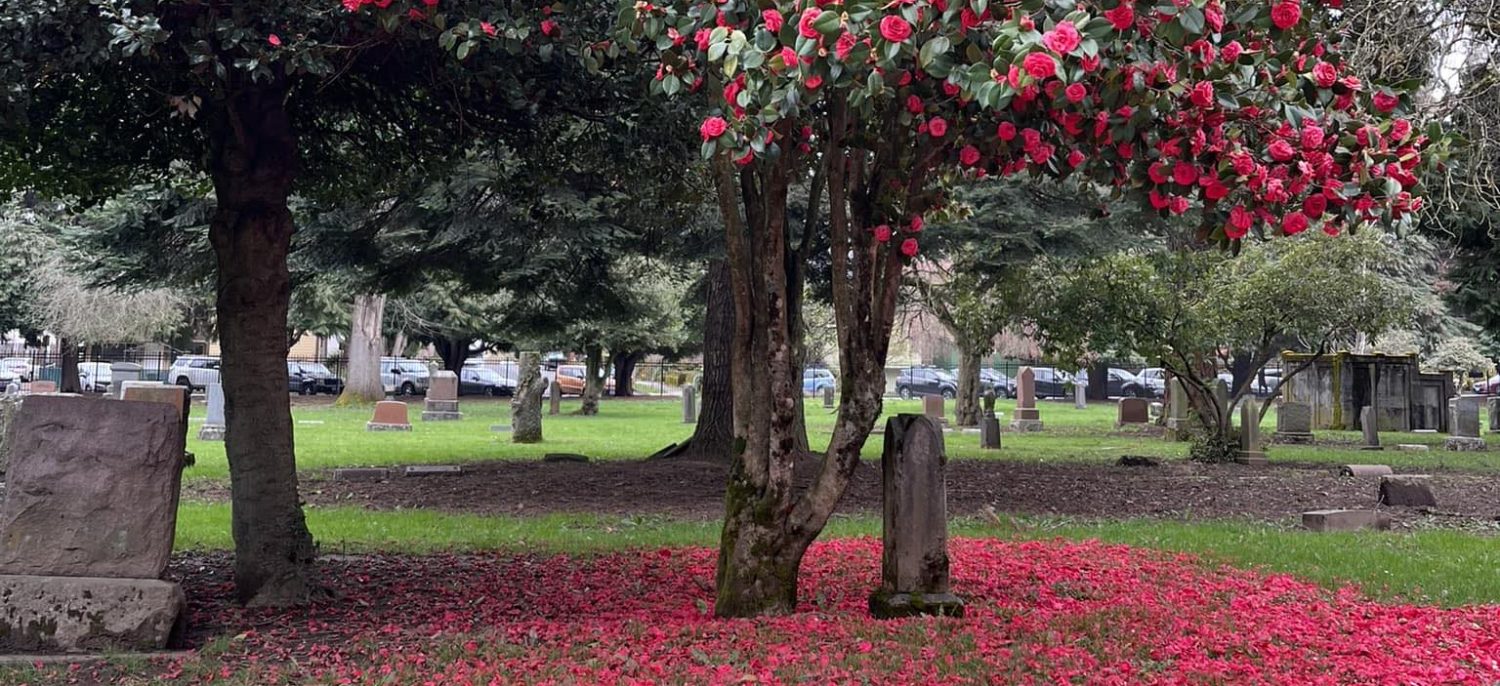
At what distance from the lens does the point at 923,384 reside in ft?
203

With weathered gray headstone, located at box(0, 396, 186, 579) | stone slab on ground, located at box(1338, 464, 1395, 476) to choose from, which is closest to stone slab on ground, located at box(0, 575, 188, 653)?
weathered gray headstone, located at box(0, 396, 186, 579)

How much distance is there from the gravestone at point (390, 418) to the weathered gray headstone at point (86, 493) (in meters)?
20.2

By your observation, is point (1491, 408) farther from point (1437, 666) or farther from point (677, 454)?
point (1437, 666)

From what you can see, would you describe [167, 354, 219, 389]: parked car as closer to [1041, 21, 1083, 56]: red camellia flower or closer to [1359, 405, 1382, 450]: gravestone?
[1359, 405, 1382, 450]: gravestone

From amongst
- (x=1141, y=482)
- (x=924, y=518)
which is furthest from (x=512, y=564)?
(x=1141, y=482)

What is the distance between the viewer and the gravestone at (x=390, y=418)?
85.7ft

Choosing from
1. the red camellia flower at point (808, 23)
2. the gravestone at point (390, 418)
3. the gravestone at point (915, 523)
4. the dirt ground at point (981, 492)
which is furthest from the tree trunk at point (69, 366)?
the red camellia flower at point (808, 23)

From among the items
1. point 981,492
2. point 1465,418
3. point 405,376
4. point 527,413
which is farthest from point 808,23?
point 405,376

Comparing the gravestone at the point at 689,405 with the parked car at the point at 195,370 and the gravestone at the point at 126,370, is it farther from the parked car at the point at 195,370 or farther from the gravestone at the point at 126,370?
the gravestone at the point at 126,370

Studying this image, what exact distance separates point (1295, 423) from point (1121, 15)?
23.5m

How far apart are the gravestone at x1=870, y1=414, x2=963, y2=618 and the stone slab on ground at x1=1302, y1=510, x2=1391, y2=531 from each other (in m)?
5.89

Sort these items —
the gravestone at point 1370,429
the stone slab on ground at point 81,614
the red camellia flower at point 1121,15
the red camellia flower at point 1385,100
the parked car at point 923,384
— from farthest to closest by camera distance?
the parked car at point 923,384 → the gravestone at point 1370,429 → the stone slab on ground at point 81,614 → the red camellia flower at point 1385,100 → the red camellia flower at point 1121,15

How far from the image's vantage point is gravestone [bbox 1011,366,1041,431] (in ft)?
99.9

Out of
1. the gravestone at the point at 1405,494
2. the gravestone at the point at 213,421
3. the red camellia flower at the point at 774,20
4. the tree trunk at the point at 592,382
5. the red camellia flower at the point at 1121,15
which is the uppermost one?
the red camellia flower at the point at 774,20
